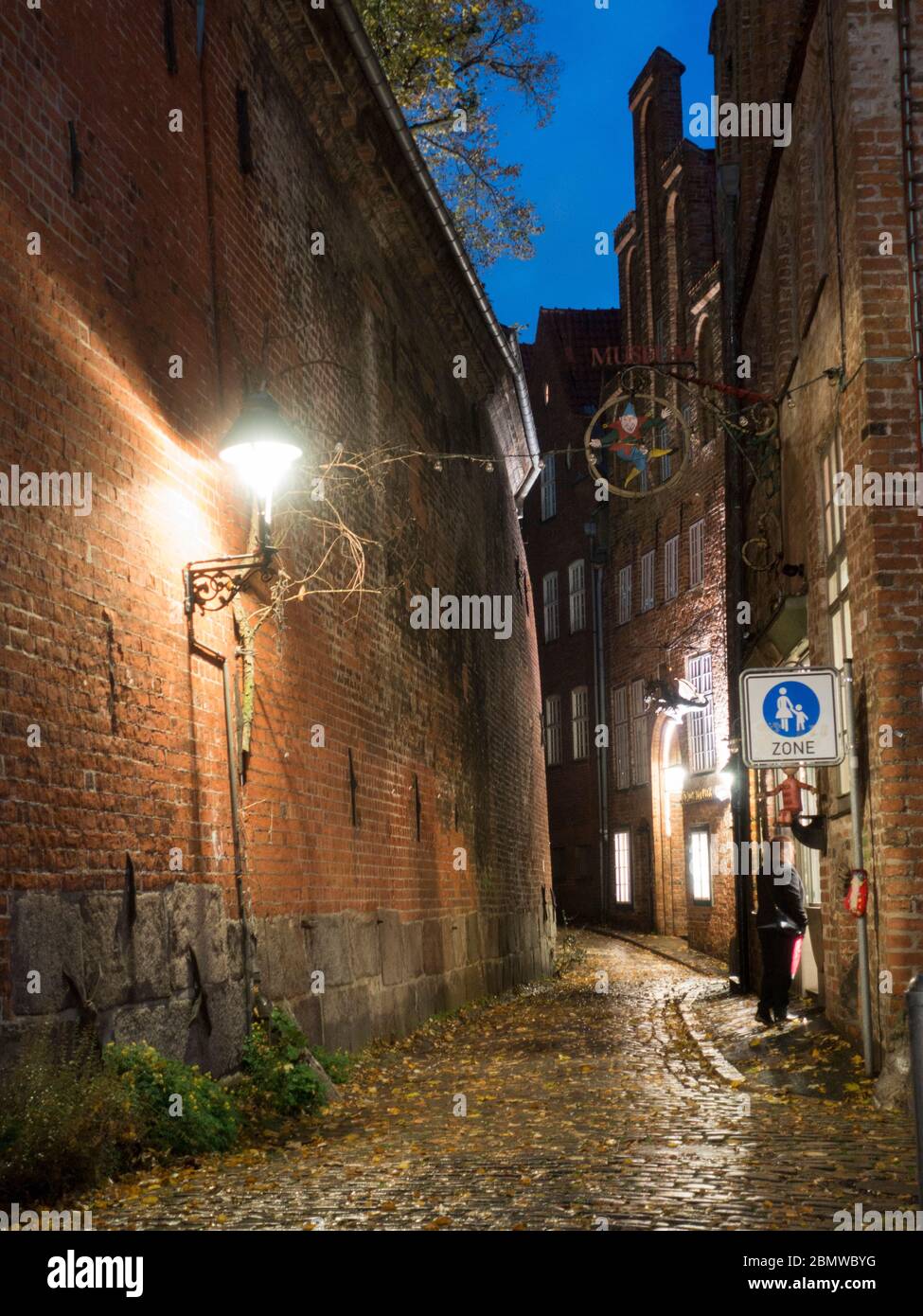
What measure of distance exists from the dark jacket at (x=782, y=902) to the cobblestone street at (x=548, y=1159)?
1490 mm

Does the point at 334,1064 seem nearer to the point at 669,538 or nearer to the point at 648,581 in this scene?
the point at 669,538

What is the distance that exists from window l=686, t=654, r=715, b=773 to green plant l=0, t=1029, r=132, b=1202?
23660 millimetres

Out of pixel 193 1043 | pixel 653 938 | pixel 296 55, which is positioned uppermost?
pixel 296 55

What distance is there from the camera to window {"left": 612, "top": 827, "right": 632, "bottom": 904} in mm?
36219

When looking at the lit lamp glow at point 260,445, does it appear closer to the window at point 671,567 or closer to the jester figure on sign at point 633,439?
the jester figure on sign at point 633,439

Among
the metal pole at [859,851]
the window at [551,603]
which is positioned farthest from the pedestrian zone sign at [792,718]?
the window at [551,603]

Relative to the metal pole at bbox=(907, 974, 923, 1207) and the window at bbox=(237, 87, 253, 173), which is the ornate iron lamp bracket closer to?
the window at bbox=(237, 87, 253, 173)

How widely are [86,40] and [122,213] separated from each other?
84 cm

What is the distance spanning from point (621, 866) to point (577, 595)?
7.28m

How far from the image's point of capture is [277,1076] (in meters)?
9.16

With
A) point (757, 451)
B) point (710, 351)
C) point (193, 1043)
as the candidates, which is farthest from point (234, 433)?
point (710, 351)

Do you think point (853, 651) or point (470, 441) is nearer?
point (853, 651)

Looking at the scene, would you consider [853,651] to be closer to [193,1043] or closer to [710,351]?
[193,1043]

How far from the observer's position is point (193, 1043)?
8484 mm
